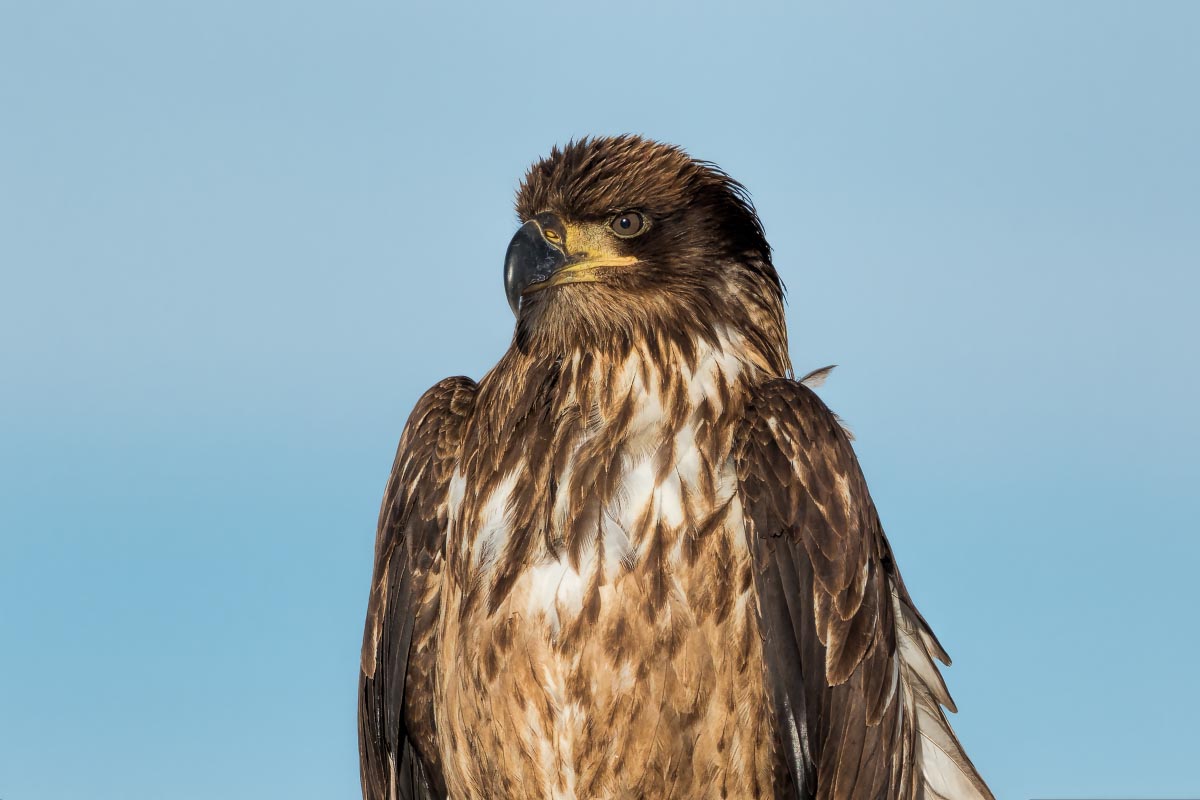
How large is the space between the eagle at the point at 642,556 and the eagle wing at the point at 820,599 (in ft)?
0.03

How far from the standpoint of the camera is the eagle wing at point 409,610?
7090mm

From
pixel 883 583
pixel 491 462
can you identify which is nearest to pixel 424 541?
pixel 491 462

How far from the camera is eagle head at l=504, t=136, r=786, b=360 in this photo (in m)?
6.83

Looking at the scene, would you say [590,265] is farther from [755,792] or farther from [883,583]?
[755,792]

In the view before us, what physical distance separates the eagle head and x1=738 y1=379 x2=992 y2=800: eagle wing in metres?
0.56

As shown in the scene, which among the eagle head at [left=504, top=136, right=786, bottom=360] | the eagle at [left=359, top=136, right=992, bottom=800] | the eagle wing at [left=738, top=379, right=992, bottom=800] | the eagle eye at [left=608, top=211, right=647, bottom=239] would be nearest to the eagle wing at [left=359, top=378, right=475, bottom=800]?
the eagle at [left=359, top=136, right=992, bottom=800]

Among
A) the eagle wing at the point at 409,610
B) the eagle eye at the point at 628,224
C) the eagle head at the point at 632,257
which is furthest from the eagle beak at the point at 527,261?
the eagle wing at the point at 409,610

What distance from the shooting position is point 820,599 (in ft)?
20.8

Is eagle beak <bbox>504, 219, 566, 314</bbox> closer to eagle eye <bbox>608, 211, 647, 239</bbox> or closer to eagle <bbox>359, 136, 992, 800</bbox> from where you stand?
eagle <bbox>359, 136, 992, 800</bbox>

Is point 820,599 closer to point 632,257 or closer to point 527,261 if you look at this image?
point 632,257

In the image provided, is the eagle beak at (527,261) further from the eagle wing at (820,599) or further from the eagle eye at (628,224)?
the eagle wing at (820,599)

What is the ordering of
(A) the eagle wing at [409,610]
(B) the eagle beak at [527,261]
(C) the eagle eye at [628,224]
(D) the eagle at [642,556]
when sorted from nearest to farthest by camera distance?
(D) the eagle at [642,556] < (B) the eagle beak at [527,261] < (C) the eagle eye at [628,224] < (A) the eagle wing at [409,610]

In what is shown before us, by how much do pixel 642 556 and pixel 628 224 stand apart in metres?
1.71

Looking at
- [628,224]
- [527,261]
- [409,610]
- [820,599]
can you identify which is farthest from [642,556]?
[628,224]
